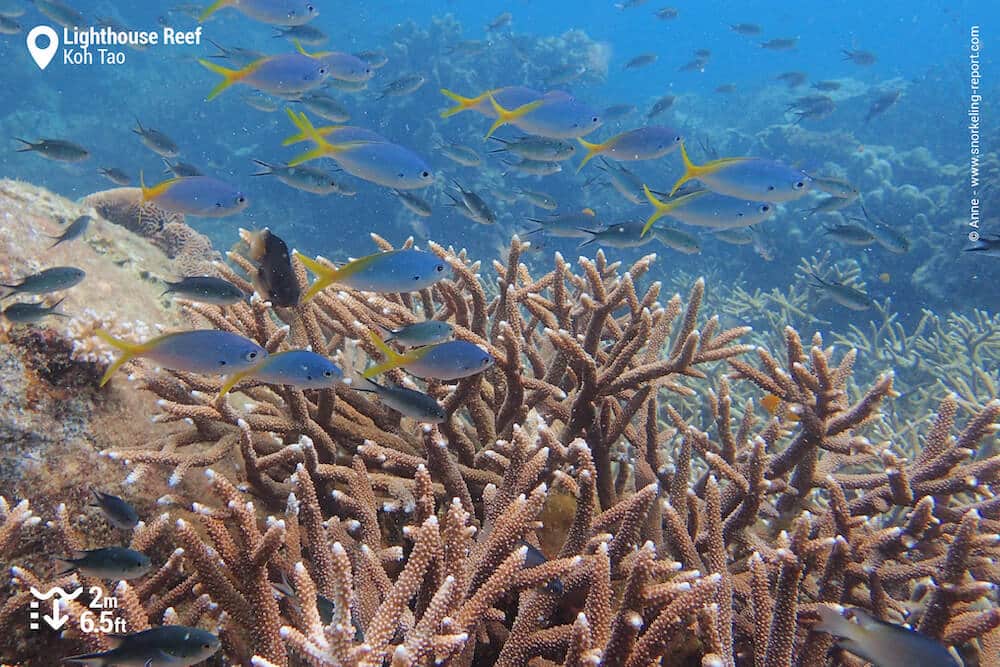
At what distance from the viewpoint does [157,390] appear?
281cm

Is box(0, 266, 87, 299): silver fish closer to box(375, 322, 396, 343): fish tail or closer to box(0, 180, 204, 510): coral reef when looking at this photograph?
box(0, 180, 204, 510): coral reef

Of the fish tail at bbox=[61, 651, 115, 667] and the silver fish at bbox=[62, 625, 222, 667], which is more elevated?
the silver fish at bbox=[62, 625, 222, 667]

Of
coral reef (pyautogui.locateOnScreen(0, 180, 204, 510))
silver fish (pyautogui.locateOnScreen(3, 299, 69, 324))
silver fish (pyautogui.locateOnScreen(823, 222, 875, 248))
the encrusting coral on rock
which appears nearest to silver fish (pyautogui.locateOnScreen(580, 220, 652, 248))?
the encrusting coral on rock

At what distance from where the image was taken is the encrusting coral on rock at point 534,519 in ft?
5.93

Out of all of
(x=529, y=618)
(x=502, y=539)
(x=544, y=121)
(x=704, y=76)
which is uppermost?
(x=704, y=76)

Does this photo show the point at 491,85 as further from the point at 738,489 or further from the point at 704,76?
the point at 704,76

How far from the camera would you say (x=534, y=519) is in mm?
2336

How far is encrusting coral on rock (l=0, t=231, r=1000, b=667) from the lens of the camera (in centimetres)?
181

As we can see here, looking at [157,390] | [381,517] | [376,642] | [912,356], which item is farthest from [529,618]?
[912,356]

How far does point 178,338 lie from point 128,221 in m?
5.51

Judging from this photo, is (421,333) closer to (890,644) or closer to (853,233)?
(890,644)

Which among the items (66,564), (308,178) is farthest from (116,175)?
(66,564)

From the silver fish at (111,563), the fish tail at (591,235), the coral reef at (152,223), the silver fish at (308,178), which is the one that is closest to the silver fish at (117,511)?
the silver fish at (111,563)

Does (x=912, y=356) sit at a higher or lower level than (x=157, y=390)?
A: lower
